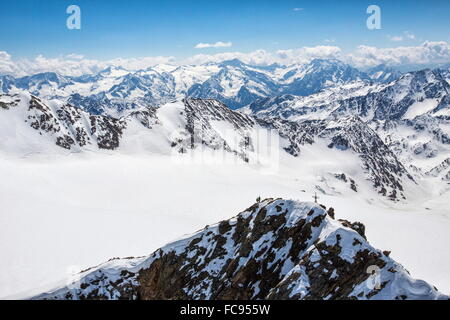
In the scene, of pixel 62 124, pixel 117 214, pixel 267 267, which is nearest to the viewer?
pixel 267 267

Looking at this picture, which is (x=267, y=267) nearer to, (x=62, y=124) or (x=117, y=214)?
(x=117, y=214)

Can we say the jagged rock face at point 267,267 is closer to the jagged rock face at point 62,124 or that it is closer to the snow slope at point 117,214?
the snow slope at point 117,214

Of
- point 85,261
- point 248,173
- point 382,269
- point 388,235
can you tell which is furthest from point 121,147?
point 382,269

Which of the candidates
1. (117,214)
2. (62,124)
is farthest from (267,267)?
(62,124)

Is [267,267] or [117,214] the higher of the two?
[267,267]

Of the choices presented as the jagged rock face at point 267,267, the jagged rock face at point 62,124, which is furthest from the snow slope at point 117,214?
the jagged rock face at point 62,124

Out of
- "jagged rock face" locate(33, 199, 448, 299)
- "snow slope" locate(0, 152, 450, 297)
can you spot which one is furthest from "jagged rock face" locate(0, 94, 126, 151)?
"jagged rock face" locate(33, 199, 448, 299)

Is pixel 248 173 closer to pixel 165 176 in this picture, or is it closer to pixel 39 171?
pixel 165 176

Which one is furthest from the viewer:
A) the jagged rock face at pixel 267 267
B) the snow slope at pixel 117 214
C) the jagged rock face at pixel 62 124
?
the jagged rock face at pixel 62 124
